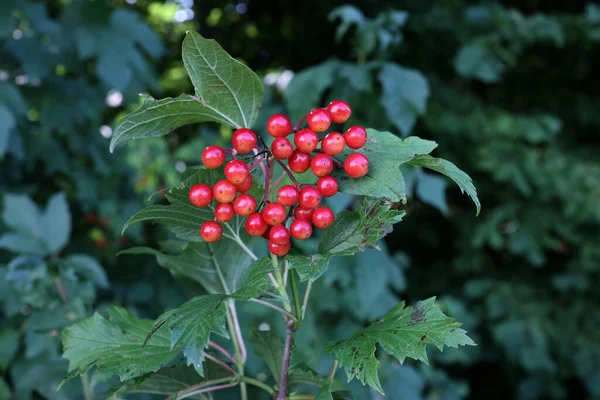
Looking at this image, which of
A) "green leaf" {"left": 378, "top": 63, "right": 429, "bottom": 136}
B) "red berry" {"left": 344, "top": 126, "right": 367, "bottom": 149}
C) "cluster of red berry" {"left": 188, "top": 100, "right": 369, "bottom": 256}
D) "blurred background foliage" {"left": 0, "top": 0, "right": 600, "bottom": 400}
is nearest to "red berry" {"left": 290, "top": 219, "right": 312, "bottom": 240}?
"cluster of red berry" {"left": 188, "top": 100, "right": 369, "bottom": 256}

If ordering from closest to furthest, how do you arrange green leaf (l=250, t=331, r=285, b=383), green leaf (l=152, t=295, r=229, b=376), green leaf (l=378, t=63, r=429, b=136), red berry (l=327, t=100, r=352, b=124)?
green leaf (l=152, t=295, r=229, b=376) < red berry (l=327, t=100, r=352, b=124) < green leaf (l=250, t=331, r=285, b=383) < green leaf (l=378, t=63, r=429, b=136)

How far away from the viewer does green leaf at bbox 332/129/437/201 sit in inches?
22.7

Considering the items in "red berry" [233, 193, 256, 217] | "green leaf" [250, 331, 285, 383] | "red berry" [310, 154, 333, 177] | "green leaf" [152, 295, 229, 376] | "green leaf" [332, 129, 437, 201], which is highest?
"red berry" [310, 154, 333, 177]

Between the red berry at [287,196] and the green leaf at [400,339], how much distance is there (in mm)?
174

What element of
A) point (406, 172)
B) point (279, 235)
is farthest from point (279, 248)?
point (406, 172)

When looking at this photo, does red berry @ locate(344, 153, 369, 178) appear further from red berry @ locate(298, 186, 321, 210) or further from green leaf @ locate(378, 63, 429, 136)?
green leaf @ locate(378, 63, 429, 136)

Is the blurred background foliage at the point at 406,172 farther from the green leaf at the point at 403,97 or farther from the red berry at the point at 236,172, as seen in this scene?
the red berry at the point at 236,172

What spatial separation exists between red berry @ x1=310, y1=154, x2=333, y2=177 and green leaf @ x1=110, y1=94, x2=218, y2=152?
127 mm

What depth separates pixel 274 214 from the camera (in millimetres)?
583

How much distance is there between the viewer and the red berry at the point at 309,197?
0.60 meters

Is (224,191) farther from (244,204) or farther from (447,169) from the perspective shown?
(447,169)

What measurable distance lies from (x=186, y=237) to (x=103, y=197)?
62.4 inches

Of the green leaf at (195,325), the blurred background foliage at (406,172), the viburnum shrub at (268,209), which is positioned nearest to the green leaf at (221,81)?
the viburnum shrub at (268,209)

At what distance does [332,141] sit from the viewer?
1.96 feet
